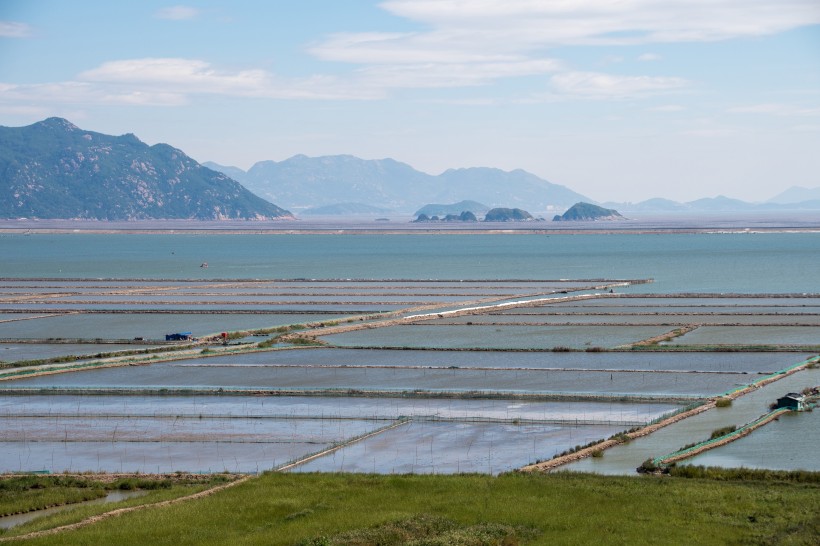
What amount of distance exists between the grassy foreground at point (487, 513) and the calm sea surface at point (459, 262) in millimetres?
46809

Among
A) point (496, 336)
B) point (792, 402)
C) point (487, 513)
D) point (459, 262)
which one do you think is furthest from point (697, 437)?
point (459, 262)

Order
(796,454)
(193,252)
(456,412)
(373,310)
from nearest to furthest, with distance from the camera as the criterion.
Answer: (796,454), (456,412), (373,310), (193,252)

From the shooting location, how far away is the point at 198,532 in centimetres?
1941

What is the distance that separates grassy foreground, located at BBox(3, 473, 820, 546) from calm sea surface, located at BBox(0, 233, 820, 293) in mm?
46809

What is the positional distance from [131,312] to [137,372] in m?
20.6

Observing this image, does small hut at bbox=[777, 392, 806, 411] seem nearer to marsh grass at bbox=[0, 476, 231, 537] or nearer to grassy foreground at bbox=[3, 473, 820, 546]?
grassy foreground at bbox=[3, 473, 820, 546]

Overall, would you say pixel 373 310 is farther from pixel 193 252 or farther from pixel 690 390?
pixel 193 252

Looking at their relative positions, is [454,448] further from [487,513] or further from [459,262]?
[459,262]

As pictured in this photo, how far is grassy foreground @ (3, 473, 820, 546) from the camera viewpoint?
18.8 m

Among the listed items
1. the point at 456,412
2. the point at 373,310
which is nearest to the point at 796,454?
the point at 456,412

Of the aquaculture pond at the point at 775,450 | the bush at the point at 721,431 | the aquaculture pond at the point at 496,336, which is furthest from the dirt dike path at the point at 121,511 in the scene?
the aquaculture pond at the point at 496,336

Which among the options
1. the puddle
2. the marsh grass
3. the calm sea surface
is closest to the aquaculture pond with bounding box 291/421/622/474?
the marsh grass

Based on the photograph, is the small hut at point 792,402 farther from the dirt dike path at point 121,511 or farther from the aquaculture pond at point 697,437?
the dirt dike path at point 121,511

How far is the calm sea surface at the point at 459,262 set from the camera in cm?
8294
